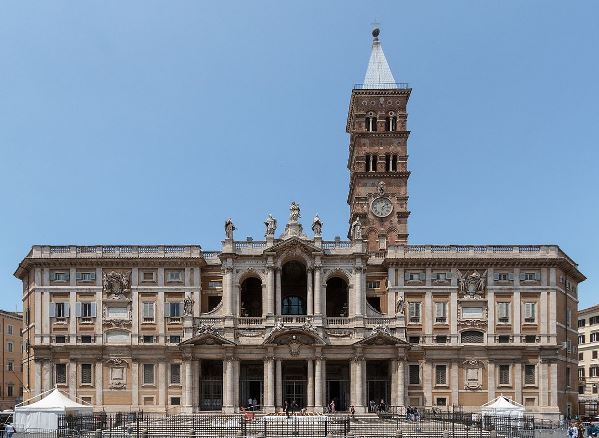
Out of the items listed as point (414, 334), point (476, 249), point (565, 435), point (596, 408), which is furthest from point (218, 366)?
point (596, 408)

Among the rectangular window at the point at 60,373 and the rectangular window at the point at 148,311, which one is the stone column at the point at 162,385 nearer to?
the rectangular window at the point at 148,311

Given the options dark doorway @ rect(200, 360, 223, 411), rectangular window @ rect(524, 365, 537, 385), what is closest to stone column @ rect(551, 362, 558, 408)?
rectangular window @ rect(524, 365, 537, 385)

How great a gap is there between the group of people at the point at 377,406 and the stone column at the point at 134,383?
23.5 metres

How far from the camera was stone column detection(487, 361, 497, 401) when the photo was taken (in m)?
75.2

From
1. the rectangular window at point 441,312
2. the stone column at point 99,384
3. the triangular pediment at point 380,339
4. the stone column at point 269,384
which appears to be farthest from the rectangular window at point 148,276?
the rectangular window at point 441,312

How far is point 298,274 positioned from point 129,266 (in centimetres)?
1790

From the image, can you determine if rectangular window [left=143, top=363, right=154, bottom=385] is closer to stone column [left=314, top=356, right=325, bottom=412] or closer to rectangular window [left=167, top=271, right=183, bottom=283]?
rectangular window [left=167, top=271, right=183, bottom=283]

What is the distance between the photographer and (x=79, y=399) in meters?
75.1

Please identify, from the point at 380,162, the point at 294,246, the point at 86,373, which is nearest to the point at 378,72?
the point at 380,162

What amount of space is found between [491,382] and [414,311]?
1042 centimetres

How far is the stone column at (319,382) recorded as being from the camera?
72938mm

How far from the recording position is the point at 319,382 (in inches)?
2881

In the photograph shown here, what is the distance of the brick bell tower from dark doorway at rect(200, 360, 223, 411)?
2384 centimetres

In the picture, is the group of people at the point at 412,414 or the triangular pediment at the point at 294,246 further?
the triangular pediment at the point at 294,246
